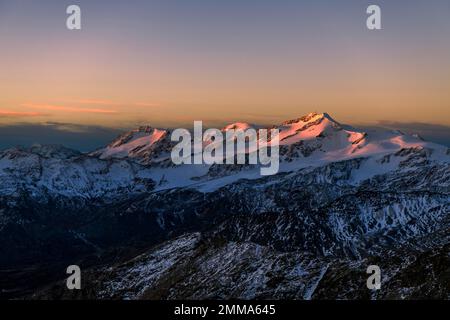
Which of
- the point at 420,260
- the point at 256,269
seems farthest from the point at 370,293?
the point at 256,269
